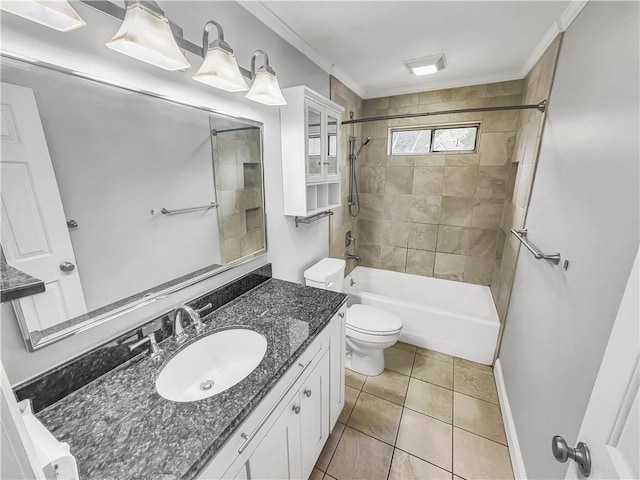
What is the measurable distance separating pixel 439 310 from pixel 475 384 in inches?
23.1

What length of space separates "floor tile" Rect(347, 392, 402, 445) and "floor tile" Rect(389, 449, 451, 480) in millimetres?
106

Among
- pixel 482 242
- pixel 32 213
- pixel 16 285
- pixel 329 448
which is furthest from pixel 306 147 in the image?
pixel 482 242

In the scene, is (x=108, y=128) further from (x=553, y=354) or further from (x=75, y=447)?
(x=553, y=354)

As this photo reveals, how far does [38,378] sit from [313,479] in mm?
1304

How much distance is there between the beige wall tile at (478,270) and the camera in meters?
2.81

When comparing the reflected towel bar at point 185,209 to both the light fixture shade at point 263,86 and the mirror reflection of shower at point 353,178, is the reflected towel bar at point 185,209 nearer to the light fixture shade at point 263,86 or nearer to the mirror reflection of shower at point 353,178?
Answer: the light fixture shade at point 263,86

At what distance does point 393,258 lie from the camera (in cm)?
324

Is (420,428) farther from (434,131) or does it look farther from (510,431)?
(434,131)

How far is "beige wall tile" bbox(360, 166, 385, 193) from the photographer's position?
3079mm

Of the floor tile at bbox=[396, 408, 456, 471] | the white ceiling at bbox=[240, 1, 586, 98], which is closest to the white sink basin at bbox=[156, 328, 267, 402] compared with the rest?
the floor tile at bbox=[396, 408, 456, 471]

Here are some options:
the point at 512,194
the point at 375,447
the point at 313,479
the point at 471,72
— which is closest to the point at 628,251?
the point at 375,447

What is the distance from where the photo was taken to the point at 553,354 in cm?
115

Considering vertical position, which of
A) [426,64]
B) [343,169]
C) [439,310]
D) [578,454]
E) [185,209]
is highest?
[426,64]

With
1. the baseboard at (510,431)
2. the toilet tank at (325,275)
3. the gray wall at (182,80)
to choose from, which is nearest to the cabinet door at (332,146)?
the gray wall at (182,80)
